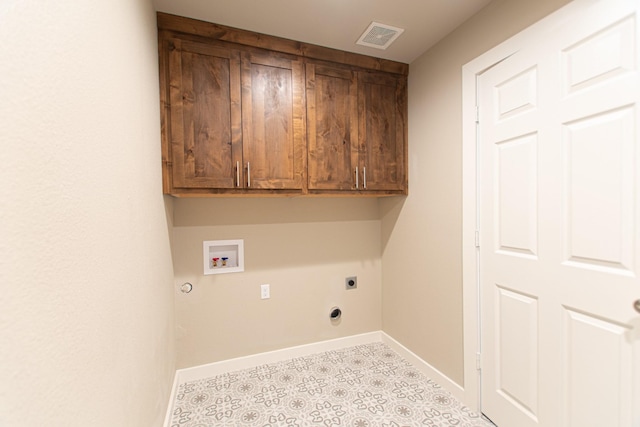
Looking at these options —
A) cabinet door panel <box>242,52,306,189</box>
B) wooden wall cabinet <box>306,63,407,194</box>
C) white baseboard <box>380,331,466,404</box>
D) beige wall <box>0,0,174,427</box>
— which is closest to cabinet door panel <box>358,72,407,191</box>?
wooden wall cabinet <box>306,63,407,194</box>

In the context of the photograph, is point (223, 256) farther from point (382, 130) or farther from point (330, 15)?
point (330, 15)

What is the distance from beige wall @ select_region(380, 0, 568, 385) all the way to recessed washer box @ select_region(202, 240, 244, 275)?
1.40 meters

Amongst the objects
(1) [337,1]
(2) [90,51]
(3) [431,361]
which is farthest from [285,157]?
(3) [431,361]

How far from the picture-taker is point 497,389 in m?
1.71

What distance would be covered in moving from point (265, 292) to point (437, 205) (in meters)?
1.57

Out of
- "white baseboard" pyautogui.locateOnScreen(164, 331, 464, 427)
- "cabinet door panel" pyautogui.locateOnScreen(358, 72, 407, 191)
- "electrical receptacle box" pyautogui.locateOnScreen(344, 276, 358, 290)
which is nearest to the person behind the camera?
"white baseboard" pyautogui.locateOnScreen(164, 331, 464, 427)

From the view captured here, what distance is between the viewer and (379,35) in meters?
2.00

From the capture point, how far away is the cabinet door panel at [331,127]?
6.98 ft

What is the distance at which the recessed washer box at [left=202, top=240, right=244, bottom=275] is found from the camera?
2.24 meters

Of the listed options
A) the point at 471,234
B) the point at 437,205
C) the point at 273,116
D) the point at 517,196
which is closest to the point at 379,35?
the point at 273,116

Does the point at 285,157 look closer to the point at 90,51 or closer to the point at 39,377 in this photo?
the point at 90,51

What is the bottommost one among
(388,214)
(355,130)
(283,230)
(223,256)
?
(223,256)

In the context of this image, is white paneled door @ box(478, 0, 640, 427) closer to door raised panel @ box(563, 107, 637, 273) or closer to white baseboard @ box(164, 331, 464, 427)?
door raised panel @ box(563, 107, 637, 273)

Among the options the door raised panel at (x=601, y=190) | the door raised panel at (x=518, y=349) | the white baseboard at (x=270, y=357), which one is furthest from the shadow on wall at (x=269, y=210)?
the door raised panel at (x=601, y=190)
